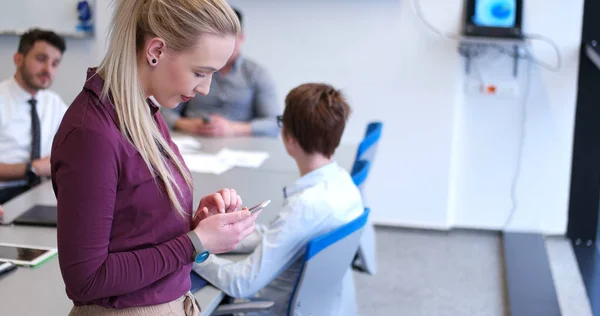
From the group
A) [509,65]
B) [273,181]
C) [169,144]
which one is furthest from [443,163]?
[169,144]

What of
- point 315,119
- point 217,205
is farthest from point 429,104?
point 217,205

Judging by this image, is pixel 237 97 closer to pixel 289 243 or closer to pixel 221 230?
pixel 289 243

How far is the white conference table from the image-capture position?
5.66 feet

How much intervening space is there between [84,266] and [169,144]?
0.29 m

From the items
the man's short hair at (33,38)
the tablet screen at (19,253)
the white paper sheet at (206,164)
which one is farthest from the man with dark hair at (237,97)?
the tablet screen at (19,253)

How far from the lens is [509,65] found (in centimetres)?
434

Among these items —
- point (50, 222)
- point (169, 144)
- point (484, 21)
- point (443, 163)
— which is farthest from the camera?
point (443, 163)

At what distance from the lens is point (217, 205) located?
4.66ft

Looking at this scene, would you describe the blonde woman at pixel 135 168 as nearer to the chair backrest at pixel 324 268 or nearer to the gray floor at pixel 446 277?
the chair backrest at pixel 324 268

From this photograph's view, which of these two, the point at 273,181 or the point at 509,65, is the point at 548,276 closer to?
the point at 509,65

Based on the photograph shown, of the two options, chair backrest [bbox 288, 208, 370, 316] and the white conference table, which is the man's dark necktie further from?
chair backrest [bbox 288, 208, 370, 316]

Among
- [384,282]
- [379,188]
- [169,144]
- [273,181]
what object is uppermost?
[169,144]

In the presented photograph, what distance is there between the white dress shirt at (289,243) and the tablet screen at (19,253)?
46 centimetres

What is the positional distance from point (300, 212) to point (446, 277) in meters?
2.02
